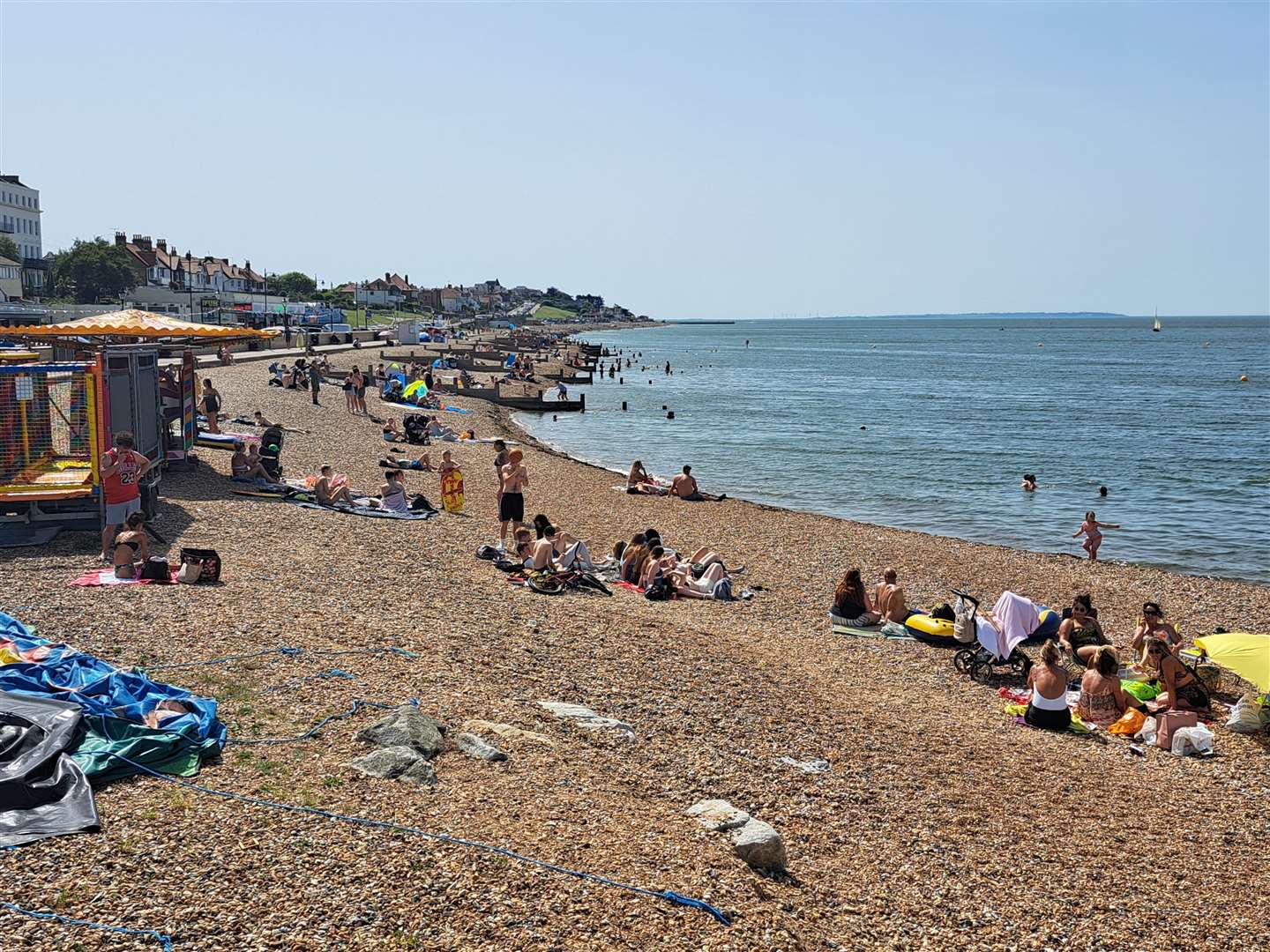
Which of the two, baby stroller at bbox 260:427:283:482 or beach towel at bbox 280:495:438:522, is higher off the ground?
baby stroller at bbox 260:427:283:482

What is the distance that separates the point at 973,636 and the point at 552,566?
5.30 meters

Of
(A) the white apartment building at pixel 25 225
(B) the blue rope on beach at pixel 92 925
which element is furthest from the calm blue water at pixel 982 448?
(A) the white apartment building at pixel 25 225

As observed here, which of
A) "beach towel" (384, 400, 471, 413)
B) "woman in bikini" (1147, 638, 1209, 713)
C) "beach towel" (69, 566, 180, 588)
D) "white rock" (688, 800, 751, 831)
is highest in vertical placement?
"beach towel" (384, 400, 471, 413)

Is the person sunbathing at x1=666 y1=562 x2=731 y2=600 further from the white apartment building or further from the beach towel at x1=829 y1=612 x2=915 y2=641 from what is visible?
the white apartment building

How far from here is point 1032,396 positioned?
68250 millimetres

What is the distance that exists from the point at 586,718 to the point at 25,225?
83.8m

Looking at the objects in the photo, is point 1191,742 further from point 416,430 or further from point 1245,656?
point 416,430

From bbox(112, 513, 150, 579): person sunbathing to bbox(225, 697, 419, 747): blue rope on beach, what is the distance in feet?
14.7

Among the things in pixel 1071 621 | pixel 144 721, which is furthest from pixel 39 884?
pixel 1071 621

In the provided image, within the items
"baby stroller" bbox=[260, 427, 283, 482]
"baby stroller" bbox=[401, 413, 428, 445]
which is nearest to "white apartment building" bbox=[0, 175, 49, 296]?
"baby stroller" bbox=[401, 413, 428, 445]

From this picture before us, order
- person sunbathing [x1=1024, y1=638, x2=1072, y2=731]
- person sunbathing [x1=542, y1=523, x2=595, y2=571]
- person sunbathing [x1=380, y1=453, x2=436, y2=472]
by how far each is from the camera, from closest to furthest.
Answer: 1. person sunbathing [x1=1024, y1=638, x2=1072, y2=731]
2. person sunbathing [x1=542, y1=523, x2=595, y2=571]
3. person sunbathing [x1=380, y1=453, x2=436, y2=472]

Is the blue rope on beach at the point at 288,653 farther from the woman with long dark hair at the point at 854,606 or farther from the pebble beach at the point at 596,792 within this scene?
the woman with long dark hair at the point at 854,606

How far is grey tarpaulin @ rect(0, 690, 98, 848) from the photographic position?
584 cm

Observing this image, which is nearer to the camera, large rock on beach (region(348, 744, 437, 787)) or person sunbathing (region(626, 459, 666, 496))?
large rock on beach (region(348, 744, 437, 787))
